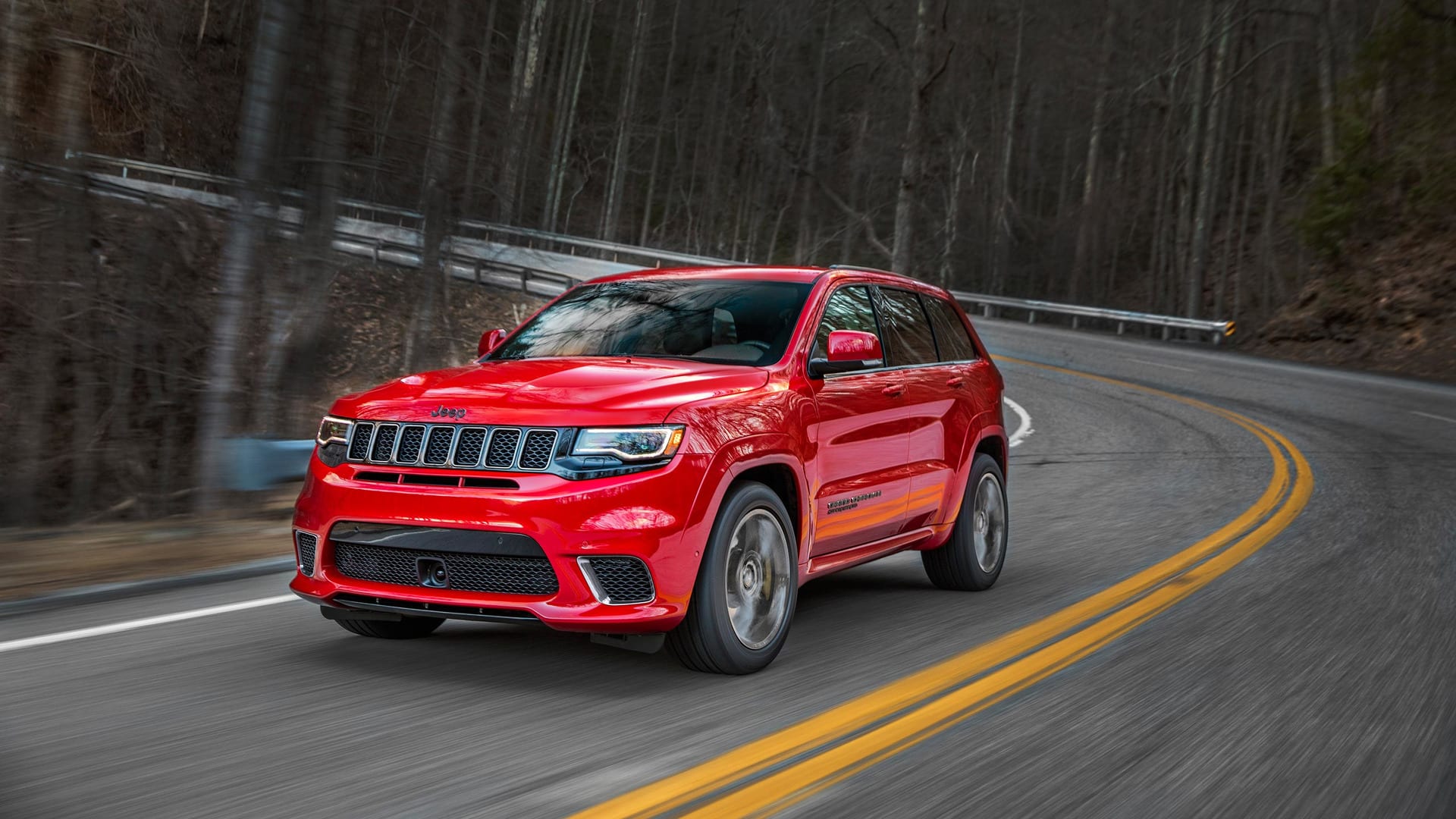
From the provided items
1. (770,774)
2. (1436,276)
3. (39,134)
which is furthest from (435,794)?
(1436,276)

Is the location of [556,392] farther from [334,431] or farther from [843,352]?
[843,352]

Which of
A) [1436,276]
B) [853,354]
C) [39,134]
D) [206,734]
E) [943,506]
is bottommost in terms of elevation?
[206,734]

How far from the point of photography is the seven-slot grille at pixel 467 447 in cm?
512

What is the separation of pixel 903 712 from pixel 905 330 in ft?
9.46

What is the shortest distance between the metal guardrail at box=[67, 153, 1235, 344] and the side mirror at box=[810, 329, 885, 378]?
17.5 ft

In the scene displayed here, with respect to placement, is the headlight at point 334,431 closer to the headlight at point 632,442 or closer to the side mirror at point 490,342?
the headlight at point 632,442

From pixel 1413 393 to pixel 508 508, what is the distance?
75.0ft

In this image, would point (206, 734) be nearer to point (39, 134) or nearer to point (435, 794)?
point (435, 794)

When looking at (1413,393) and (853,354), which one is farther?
(1413,393)

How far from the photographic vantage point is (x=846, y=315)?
689 cm

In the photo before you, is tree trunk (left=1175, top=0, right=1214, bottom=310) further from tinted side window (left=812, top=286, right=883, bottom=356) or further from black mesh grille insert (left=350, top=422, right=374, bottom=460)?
black mesh grille insert (left=350, top=422, right=374, bottom=460)

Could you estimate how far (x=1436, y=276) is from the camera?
32.1 meters

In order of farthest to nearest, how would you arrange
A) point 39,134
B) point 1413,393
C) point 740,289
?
point 1413,393
point 39,134
point 740,289

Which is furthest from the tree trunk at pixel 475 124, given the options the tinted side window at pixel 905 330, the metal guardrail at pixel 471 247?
the tinted side window at pixel 905 330
